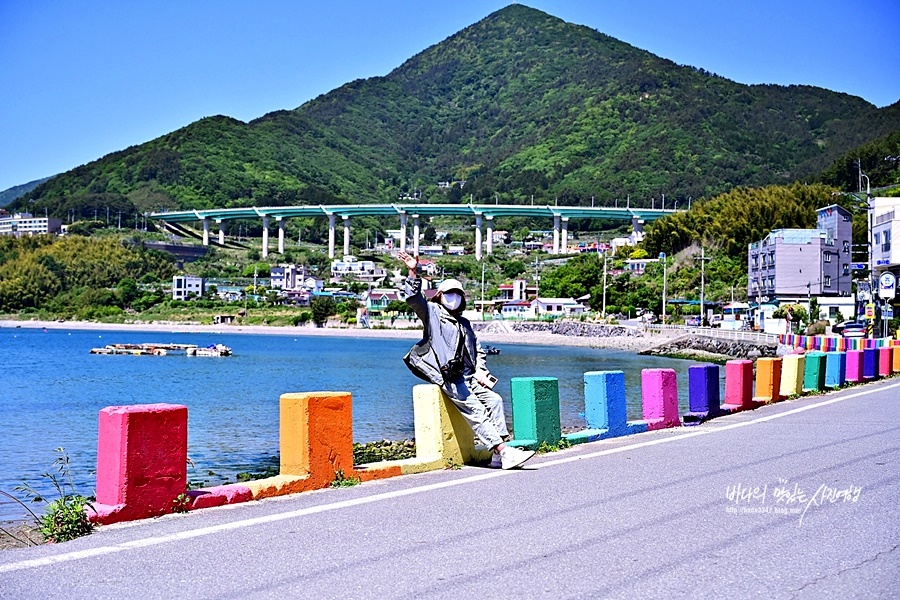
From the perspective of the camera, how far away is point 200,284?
468 ft

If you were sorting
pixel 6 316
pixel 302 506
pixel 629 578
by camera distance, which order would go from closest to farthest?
pixel 629 578 → pixel 302 506 → pixel 6 316

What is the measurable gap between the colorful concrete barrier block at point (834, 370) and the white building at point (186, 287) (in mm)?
122434

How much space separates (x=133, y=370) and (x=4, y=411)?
24.5 meters

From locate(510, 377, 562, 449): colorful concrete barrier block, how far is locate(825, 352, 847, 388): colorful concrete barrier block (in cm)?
1304

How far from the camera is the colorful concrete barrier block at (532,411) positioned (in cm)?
1151

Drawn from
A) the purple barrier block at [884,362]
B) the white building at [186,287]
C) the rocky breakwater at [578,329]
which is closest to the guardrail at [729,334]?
the rocky breakwater at [578,329]

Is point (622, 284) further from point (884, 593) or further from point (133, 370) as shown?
point (884, 593)

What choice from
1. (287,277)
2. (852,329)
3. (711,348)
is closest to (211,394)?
(852,329)

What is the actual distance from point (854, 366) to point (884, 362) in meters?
3.61

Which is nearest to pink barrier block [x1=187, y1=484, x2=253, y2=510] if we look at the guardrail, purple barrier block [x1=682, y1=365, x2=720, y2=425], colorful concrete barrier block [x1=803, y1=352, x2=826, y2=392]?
purple barrier block [x1=682, y1=365, x2=720, y2=425]

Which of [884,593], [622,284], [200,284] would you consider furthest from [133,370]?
[200,284]

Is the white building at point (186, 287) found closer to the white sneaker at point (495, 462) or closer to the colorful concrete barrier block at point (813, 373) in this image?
the colorful concrete barrier block at point (813, 373)

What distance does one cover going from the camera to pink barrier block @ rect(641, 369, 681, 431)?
14312 mm

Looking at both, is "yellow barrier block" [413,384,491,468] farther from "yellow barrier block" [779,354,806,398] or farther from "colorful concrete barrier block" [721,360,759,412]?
"yellow barrier block" [779,354,806,398]
